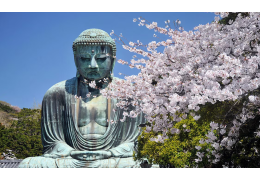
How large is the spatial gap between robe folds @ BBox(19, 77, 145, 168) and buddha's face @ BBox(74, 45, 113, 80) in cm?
45

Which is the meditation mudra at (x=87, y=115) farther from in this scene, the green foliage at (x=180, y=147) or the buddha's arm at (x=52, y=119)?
the green foliage at (x=180, y=147)

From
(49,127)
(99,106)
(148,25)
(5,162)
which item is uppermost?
(148,25)

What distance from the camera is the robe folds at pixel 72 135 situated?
604 centimetres

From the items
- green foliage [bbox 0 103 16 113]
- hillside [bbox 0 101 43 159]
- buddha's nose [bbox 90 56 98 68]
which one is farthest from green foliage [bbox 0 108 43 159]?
buddha's nose [bbox 90 56 98 68]

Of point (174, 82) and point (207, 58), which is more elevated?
point (207, 58)

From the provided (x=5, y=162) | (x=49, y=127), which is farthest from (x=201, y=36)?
(x=5, y=162)

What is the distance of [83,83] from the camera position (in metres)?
6.88

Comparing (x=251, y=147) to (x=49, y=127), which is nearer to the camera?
(x=251, y=147)

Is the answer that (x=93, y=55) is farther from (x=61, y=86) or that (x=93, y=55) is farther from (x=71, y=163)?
(x=71, y=163)

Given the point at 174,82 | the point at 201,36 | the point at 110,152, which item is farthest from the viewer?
the point at 110,152

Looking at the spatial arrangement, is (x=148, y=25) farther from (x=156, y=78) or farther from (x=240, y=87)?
(x=240, y=87)

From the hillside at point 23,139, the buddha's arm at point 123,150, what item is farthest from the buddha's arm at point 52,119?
the hillside at point 23,139

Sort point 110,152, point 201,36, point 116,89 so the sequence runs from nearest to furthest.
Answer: point 201,36 < point 110,152 < point 116,89

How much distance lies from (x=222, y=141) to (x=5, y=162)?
10430mm
